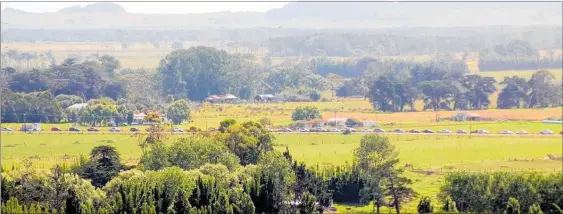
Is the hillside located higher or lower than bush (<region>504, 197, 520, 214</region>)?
higher

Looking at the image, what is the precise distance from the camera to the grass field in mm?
26547

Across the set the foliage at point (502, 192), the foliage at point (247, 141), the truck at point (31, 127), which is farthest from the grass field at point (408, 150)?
the foliage at point (502, 192)

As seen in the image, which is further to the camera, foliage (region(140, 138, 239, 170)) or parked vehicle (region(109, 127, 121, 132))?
parked vehicle (region(109, 127, 121, 132))

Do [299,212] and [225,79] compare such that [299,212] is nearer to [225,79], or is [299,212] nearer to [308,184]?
[308,184]

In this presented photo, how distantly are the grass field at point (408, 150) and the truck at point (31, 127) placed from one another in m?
1.21

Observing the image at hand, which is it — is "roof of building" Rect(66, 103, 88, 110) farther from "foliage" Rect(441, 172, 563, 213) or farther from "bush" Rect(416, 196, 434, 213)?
"foliage" Rect(441, 172, 563, 213)

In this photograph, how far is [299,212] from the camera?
798 inches

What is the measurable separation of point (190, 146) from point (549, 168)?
9753 mm

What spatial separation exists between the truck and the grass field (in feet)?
3.98

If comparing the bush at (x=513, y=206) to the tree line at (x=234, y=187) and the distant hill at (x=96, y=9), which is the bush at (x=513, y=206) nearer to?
the tree line at (x=234, y=187)

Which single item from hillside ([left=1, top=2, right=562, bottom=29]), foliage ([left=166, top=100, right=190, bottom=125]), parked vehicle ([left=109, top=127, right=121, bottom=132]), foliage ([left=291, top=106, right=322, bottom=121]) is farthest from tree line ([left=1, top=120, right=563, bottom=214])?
hillside ([left=1, top=2, right=562, bottom=29])

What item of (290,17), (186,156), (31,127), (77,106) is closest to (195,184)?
Answer: (186,156)

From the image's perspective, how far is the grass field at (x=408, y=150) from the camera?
87.1ft

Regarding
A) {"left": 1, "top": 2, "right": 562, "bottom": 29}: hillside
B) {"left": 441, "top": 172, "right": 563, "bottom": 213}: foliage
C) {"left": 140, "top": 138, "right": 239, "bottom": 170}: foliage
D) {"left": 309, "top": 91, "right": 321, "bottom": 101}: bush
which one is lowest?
{"left": 441, "top": 172, "right": 563, "bottom": 213}: foliage
